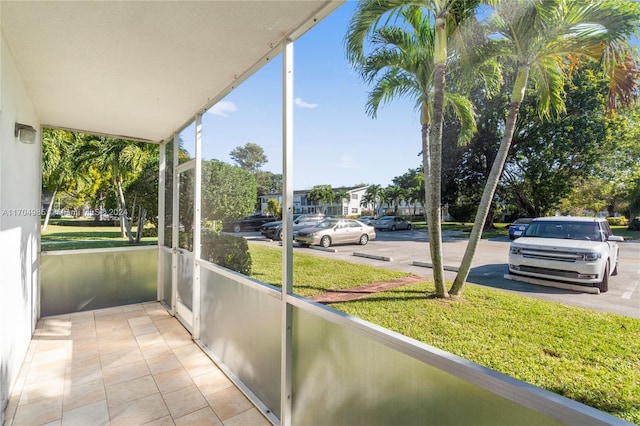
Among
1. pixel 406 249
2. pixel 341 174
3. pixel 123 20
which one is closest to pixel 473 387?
pixel 406 249

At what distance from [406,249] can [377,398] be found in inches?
40.0

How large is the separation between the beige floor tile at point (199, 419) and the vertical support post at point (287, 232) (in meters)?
0.52

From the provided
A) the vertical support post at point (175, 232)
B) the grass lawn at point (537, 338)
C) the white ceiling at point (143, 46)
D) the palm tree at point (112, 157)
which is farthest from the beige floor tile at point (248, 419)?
the palm tree at point (112, 157)

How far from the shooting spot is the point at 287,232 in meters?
1.77

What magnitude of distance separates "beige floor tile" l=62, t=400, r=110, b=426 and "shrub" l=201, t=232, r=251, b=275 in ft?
5.76

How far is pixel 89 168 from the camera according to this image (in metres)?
6.48

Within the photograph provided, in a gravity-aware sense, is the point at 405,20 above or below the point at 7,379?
above

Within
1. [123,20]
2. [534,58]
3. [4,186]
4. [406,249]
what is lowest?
[406,249]

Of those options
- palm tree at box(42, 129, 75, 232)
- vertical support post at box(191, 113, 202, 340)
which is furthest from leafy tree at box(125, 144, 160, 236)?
vertical support post at box(191, 113, 202, 340)

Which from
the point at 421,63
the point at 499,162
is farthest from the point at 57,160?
the point at 499,162

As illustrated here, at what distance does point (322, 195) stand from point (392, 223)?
2.20ft

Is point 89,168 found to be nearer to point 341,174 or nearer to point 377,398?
point 341,174

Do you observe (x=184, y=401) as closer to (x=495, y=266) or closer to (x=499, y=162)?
(x=495, y=266)

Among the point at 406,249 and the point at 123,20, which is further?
the point at 406,249
